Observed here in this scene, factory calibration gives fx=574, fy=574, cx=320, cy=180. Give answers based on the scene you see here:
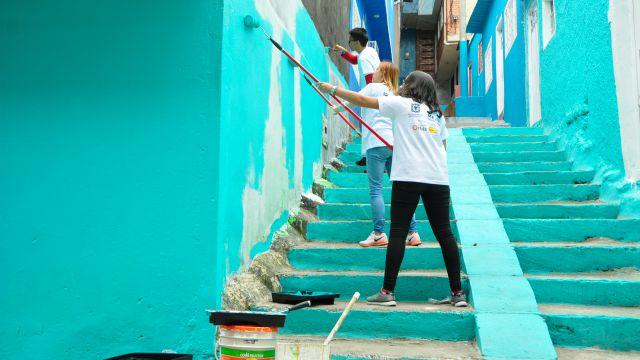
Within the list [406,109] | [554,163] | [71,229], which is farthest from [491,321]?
[554,163]

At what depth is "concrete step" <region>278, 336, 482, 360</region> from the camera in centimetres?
297

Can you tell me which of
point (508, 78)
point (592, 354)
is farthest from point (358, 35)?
point (508, 78)

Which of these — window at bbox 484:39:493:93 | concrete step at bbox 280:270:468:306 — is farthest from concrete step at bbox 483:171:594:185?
window at bbox 484:39:493:93

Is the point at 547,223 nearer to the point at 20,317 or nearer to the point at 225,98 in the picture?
the point at 225,98

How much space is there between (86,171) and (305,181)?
2.59m

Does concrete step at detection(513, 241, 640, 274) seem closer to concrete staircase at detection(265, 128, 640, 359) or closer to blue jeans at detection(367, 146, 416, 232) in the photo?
concrete staircase at detection(265, 128, 640, 359)

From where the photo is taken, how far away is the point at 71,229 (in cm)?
339

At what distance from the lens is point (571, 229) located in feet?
14.8

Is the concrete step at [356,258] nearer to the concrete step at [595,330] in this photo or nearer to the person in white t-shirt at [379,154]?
the person in white t-shirt at [379,154]

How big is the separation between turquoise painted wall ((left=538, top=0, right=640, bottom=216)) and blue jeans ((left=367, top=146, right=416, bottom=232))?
80.4 inches

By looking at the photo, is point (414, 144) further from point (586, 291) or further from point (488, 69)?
point (488, 69)

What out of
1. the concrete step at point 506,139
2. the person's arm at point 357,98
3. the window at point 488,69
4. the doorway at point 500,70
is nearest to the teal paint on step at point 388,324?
the person's arm at point 357,98

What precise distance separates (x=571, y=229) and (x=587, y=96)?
2251 millimetres

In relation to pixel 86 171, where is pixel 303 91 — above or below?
above
